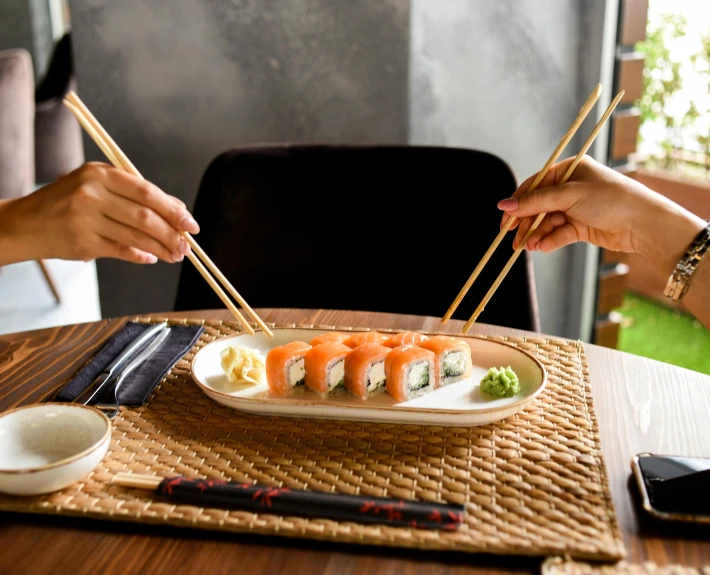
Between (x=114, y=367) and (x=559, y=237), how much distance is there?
82 cm

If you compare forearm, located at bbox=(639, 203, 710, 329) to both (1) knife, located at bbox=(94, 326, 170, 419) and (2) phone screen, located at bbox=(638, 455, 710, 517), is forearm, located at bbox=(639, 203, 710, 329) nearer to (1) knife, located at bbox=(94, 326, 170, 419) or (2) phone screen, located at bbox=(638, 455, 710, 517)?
(2) phone screen, located at bbox=(638, 455, 710, 517)

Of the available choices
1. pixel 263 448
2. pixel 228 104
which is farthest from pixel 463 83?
pixel 263 448

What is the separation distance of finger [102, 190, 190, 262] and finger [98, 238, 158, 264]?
0.05 m

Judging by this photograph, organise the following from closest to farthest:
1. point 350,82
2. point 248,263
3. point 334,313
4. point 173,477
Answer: point 173,477 → point 334,313 → point 248,263 → point 350,82

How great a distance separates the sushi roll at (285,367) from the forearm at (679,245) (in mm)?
592

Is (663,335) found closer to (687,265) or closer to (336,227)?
(336,227)

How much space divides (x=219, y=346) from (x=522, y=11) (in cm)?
155

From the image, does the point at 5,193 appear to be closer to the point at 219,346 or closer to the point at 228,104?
the point at 228,104

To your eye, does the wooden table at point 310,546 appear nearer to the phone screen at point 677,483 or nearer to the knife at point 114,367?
the phone screen at point 677,483

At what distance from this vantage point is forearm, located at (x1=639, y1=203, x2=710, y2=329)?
1125 mm

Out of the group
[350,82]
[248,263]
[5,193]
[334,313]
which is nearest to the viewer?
[334,313]

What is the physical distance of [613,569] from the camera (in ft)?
2.50

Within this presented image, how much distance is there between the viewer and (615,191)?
120cm

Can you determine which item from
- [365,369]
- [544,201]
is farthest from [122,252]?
[544,201]
